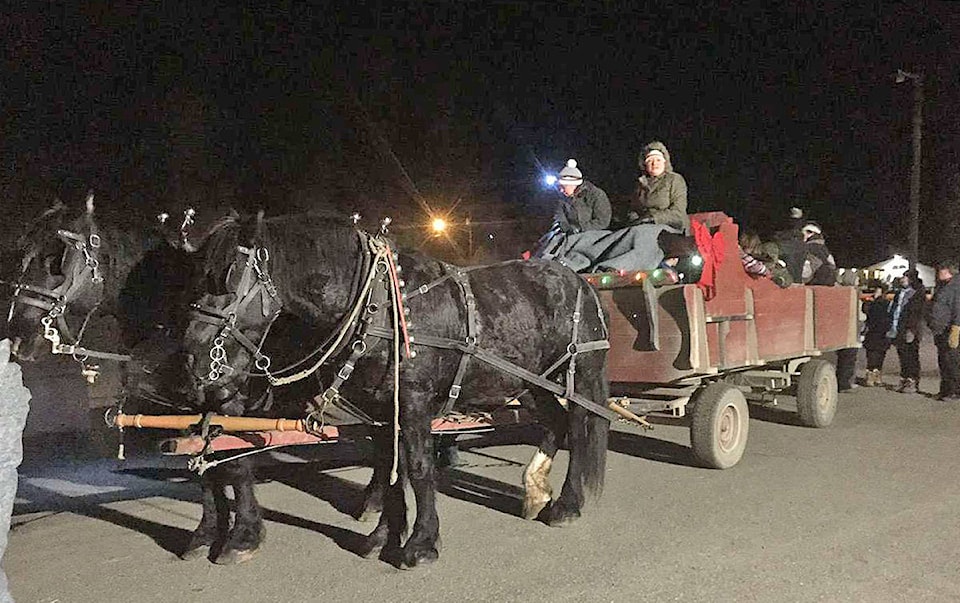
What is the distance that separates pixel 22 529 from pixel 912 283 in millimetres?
13528

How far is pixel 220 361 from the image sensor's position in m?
4.45

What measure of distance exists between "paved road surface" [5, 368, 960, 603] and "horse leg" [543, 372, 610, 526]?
0.20 m

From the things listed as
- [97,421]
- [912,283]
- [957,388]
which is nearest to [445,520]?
[97,421]

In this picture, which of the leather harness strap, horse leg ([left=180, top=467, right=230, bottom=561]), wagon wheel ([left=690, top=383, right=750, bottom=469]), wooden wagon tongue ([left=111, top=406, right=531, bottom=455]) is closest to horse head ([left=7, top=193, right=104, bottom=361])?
wooden wagon tongue ([left=111, top=406, right=531, bottom=455])

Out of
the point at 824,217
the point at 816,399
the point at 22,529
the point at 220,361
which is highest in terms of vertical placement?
the point at 824,217

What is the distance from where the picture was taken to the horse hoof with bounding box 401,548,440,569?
479cm

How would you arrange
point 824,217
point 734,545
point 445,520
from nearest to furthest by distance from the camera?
1. point 734,545
2. point 445,520
3. point 824,217

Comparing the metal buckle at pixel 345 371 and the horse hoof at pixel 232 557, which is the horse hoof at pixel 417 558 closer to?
the horse hoof at pixel 232 557

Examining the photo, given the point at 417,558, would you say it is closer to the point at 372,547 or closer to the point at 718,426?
the point at 372,547

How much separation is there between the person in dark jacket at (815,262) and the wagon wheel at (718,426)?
12.0 ft

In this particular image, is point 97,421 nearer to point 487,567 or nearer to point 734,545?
point 487,567

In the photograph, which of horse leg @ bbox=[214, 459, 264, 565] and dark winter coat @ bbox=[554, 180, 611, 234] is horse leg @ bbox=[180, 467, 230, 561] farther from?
dark winter coat @ bbox=[554, 180, 611, 234]

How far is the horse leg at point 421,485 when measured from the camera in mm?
4844

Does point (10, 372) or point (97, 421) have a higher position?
point (10, 372)
